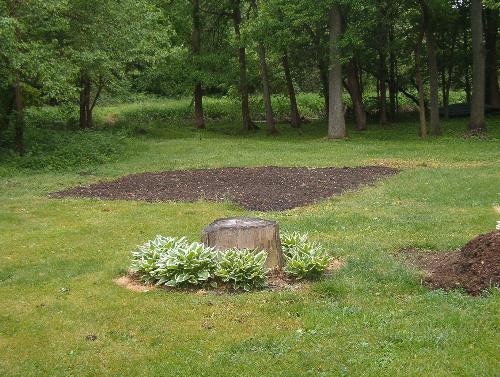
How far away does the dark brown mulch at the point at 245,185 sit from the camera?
498 inches

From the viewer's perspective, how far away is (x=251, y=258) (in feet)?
21.7

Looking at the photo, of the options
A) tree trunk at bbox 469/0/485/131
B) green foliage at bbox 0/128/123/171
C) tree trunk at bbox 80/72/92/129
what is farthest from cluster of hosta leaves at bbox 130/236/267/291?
tree trunk at bbox 80/72/92/129

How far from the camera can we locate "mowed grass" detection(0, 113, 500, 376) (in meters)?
4.86

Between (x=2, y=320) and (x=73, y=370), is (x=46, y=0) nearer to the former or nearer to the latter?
(x=2, y=320)

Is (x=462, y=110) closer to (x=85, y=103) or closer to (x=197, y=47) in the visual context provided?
(x=197, y=47)

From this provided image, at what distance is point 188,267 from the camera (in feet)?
22.2

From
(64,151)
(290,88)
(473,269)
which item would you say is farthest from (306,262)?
(290,88)

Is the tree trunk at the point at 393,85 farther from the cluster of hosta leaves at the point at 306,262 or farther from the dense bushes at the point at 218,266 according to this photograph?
the dense bushes at the point at 218,266

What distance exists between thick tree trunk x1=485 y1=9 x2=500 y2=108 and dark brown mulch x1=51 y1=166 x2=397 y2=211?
16.9 m

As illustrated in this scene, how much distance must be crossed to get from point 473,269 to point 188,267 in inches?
113

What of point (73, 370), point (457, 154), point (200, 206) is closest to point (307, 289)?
point (73, 370)

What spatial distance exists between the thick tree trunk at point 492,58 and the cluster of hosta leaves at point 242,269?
26.8 meters

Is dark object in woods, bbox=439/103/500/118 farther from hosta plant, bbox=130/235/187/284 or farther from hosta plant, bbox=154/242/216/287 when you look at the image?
hosta plant, bbox=154/242/216/287

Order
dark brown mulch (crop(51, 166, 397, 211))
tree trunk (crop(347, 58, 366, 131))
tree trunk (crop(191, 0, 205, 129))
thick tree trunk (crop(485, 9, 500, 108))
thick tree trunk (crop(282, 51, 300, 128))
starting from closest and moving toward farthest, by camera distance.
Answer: dark brown mulch (crop(51, 166, 397, 211)), tree trunk (crop(347, 58, 366, 131)), thick tree trunk (crop(282, 51, 300, 128)), tree trunk (crop(191, 0, 205, 129)), thick tree trunk (crop(485, 9, 500, 108))
